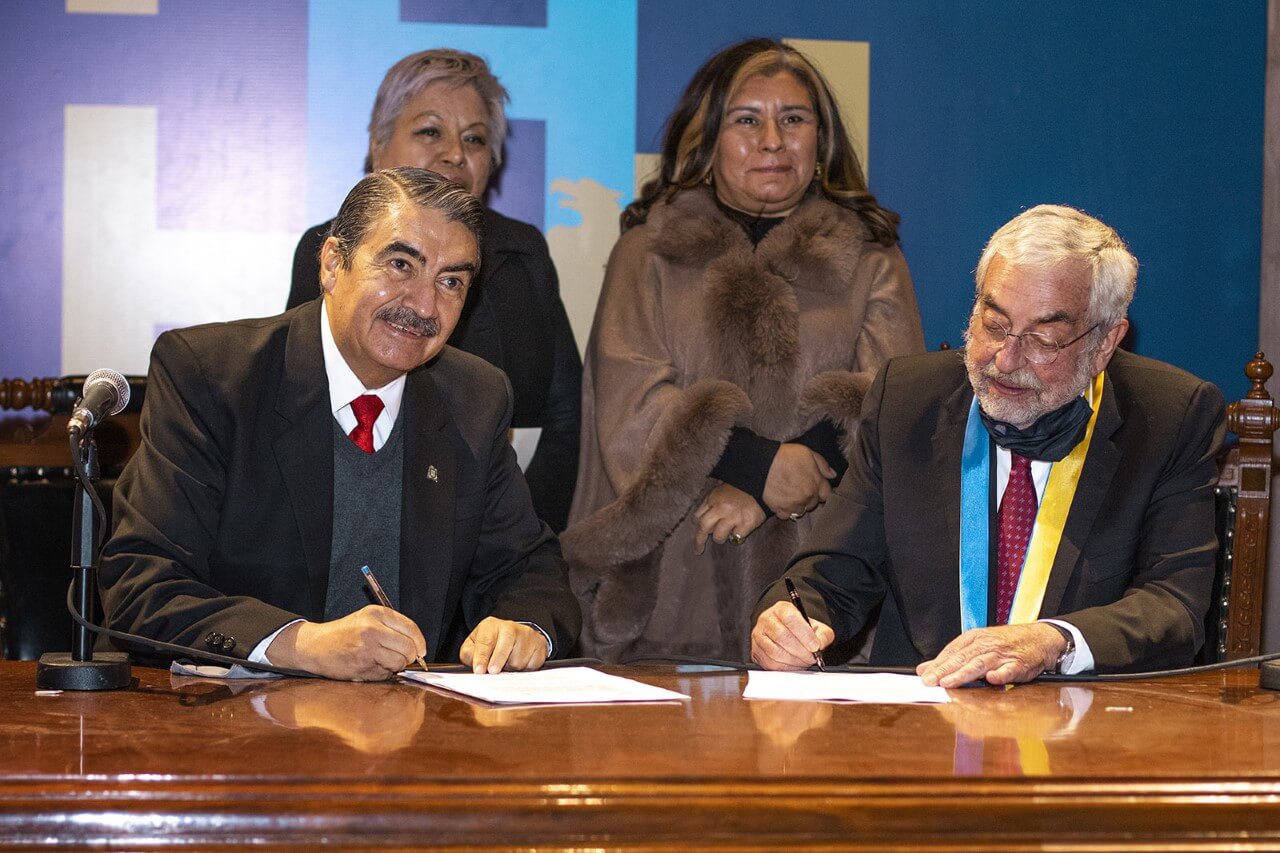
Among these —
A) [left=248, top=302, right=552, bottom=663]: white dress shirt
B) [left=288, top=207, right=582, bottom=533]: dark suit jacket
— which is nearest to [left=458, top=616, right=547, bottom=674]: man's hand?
[left=248, top=302, right=552, bottom=663]: white dress shirt

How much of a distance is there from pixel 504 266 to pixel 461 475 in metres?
1.06

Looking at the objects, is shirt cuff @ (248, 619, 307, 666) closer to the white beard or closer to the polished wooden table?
the polished wooden table

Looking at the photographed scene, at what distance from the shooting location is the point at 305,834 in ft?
4.04

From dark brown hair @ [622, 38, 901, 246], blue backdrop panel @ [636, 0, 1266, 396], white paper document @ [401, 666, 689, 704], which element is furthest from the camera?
blue backdrop panel @ [636, 0, 1266, 396]

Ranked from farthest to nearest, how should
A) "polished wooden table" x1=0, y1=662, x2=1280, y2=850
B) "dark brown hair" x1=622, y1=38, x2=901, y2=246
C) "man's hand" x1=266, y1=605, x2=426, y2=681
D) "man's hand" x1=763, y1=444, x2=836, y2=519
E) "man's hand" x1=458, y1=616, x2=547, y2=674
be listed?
"dark brown hair" x1=622, y1=38, x2=901, y2=246 < "man's hand" x1=763, y1=444, x2=836, y2=519 < "man's hand" x1=458, y1=616, x2=547, y2=674 < "man's hand" x1=266, y1=605, x2=426, y2=681 < "polished wooden table" x1=0, y1=662, x2=1280, y2=850

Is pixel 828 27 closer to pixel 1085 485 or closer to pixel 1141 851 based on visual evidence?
pixel 1085 485

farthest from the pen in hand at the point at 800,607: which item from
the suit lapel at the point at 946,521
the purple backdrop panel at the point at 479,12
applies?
the purple backdrop panel at the point at 479,12

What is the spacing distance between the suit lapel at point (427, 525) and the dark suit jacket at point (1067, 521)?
1.76 ft

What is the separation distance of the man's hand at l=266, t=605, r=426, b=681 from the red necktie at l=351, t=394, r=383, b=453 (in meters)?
0.53

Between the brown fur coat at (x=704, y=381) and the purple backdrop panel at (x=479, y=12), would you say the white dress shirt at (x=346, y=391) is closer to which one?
the brown fur coat at (x=704, y=381)

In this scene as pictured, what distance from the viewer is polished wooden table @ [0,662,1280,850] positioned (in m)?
1.24

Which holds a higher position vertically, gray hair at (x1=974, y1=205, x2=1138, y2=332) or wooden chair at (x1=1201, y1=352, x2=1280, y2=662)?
gray hair at (x1=974, y1=205, x2=1138, y2=332)

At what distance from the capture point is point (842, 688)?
6.19 ft

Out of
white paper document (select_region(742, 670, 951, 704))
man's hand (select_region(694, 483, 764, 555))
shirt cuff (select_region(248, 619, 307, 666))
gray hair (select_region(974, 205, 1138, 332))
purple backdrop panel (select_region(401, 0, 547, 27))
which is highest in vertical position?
purple backdrop panel (select_region(401, 0, 547, 27))
